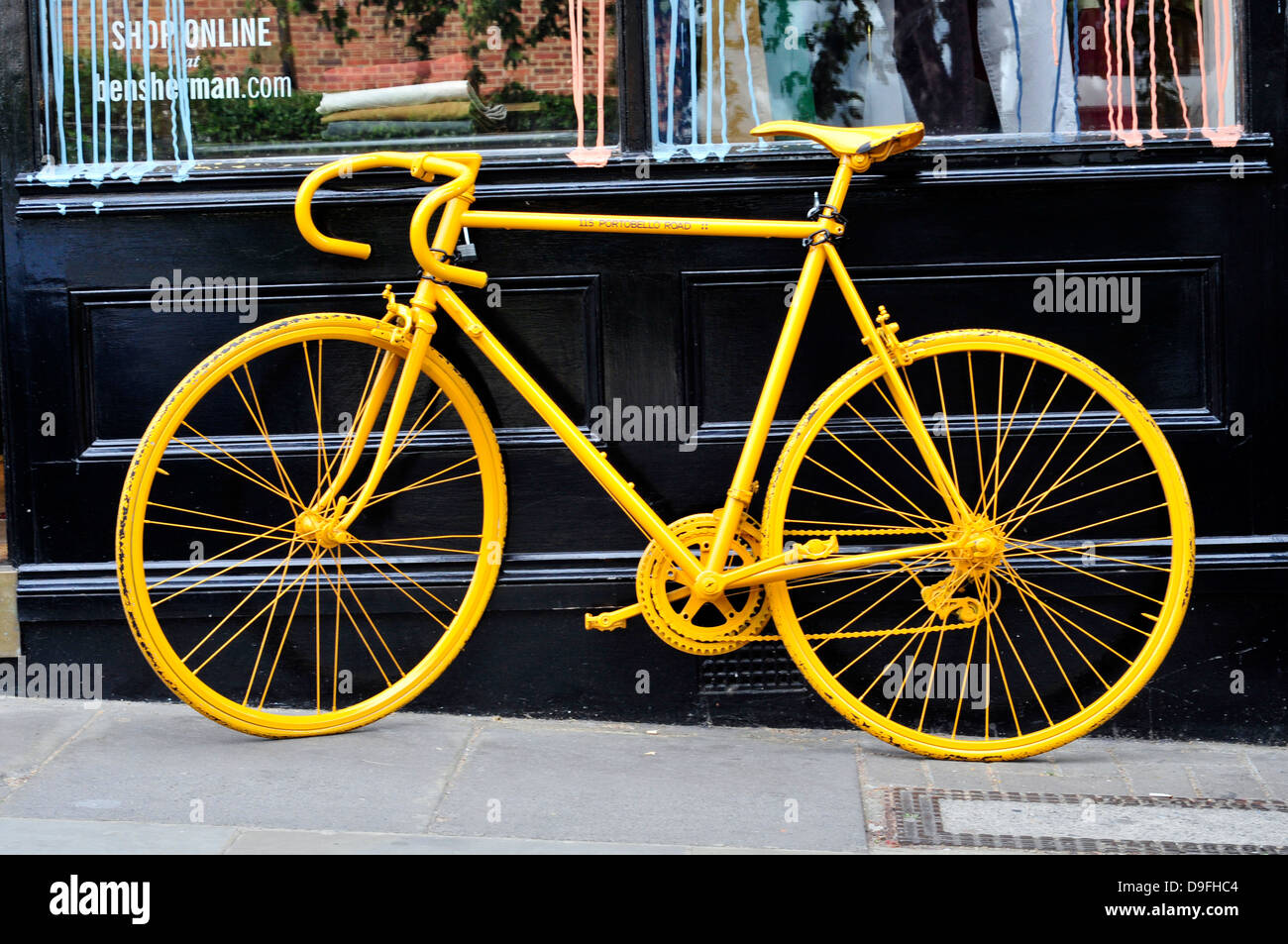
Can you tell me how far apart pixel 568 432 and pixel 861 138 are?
1.18 m

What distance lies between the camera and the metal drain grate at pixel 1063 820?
356cm

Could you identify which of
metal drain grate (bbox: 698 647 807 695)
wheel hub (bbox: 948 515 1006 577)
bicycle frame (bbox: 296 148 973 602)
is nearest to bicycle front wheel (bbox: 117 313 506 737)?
Result: bicycle frame (bbox: 296 148 973 602)

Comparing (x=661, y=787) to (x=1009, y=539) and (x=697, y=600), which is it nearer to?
(x=697, y=600)

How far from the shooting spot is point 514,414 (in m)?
4.48

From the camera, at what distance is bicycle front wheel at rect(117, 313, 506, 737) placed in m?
4.48

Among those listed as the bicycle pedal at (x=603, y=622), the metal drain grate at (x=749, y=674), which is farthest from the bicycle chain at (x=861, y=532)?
the bicycle pedal at (x=603, y=622)

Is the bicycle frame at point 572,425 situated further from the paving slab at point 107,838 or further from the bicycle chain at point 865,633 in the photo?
the paving slab at point 107,838

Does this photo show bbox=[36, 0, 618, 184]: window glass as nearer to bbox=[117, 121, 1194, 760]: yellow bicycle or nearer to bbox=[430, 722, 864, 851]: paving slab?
bbox=[117, 121, 1194, 760]: yellow bicycle

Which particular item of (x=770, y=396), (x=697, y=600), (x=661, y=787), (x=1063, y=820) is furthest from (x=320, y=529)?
(x=1063, y=820)

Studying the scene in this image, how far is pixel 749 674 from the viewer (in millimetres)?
4520

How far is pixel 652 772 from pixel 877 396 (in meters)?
1.40

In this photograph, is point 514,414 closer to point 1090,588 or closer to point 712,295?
point 712,295
